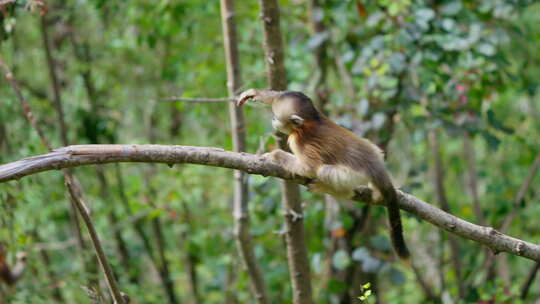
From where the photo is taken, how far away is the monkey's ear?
9.92ft

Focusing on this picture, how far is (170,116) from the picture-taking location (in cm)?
743

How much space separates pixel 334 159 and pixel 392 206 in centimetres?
37

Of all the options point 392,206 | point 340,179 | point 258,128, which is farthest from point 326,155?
point 258,128

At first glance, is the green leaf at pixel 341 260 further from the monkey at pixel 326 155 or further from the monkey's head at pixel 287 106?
the monkey's head at pixel 287 106

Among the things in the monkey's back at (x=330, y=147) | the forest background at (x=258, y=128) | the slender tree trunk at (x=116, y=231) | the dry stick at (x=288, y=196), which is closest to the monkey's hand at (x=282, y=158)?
the monkey's back at (x=330, y=147)

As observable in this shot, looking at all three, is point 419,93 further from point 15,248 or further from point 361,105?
point 15,248

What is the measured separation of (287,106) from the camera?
2998 mm

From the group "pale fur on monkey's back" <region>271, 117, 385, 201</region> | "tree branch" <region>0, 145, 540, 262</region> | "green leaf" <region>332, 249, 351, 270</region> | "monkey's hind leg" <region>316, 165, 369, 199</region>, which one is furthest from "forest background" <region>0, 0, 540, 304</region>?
"monkey's hind leg" <region>316, 165, 369, 199</region>

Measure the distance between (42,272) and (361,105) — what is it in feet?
11.5

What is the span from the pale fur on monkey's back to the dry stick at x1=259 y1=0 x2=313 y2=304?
15.3 inches

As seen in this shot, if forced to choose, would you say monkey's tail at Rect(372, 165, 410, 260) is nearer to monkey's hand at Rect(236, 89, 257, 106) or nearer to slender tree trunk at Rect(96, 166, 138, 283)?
monkey's hand at Rect(236, 89, 257, 106)

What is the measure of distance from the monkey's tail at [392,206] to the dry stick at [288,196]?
2.16ft

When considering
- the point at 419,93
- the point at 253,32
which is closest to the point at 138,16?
the point at 253,32

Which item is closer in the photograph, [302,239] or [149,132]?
[302,239]
